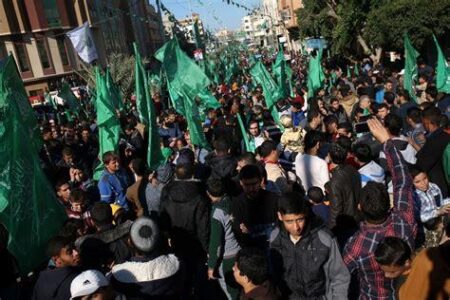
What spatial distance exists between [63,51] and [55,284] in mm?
42034

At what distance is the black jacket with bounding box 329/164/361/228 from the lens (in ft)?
14.2

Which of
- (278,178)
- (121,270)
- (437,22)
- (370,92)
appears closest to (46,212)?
(121,270)

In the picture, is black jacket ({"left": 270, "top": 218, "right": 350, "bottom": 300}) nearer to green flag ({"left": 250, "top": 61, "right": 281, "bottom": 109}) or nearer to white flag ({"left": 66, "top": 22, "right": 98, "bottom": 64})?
green flag ({"left": 250, "top": 61, "right": 281, "bottom": 109})

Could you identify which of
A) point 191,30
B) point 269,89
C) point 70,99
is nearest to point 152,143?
point 269,89

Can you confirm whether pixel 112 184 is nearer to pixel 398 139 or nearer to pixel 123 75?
pixel 398 139

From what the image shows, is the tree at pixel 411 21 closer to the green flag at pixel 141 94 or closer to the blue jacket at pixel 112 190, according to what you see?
the green flag at pixel 141 94

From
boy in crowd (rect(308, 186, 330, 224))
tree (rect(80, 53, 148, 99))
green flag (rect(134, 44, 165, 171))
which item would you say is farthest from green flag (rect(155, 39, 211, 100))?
tree (rect(80, 53, 148, 99))

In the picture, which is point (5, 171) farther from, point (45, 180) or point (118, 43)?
point (118, 43)

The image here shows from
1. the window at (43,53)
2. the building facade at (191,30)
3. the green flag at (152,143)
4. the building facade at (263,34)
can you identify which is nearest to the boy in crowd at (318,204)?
the green flag at (152,143)

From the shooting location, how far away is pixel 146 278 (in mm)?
3336

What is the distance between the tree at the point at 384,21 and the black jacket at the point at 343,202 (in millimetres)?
16185

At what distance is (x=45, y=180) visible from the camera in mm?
4465

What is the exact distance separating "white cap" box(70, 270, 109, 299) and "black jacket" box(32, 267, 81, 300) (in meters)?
0.36

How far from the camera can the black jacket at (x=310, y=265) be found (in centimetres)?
309
